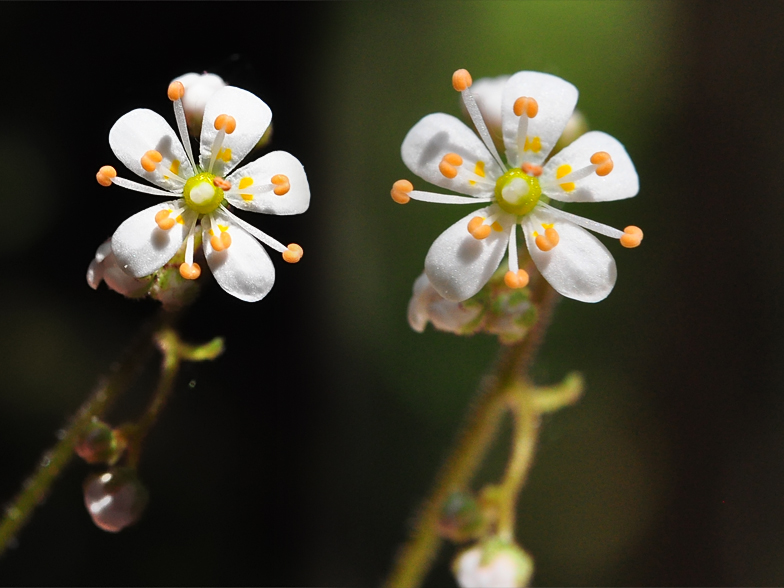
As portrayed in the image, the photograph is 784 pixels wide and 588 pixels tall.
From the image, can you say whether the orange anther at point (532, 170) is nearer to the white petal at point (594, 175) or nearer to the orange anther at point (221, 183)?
the white petal at point (594, 175)

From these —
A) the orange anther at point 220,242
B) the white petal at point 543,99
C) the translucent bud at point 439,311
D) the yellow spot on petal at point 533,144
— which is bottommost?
the orange anther at point 220,242

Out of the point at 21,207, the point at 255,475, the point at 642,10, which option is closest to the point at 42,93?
the point at 21,207

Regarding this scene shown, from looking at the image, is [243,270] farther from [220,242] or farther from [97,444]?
[97,444]

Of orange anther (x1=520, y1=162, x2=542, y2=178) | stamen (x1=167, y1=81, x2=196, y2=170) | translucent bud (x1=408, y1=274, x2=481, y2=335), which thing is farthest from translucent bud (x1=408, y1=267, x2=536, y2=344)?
stamen (x1=167, y1=81, x2=196, y2=170)

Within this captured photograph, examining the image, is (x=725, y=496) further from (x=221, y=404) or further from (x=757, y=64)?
(x=221, y=404)

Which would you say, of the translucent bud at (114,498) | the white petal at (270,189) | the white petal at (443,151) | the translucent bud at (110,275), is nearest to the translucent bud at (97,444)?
the translucent bud at (114,498)

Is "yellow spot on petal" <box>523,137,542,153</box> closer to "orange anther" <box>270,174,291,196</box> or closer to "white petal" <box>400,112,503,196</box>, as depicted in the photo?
"white petal" <box>400,112,503,196</box>
